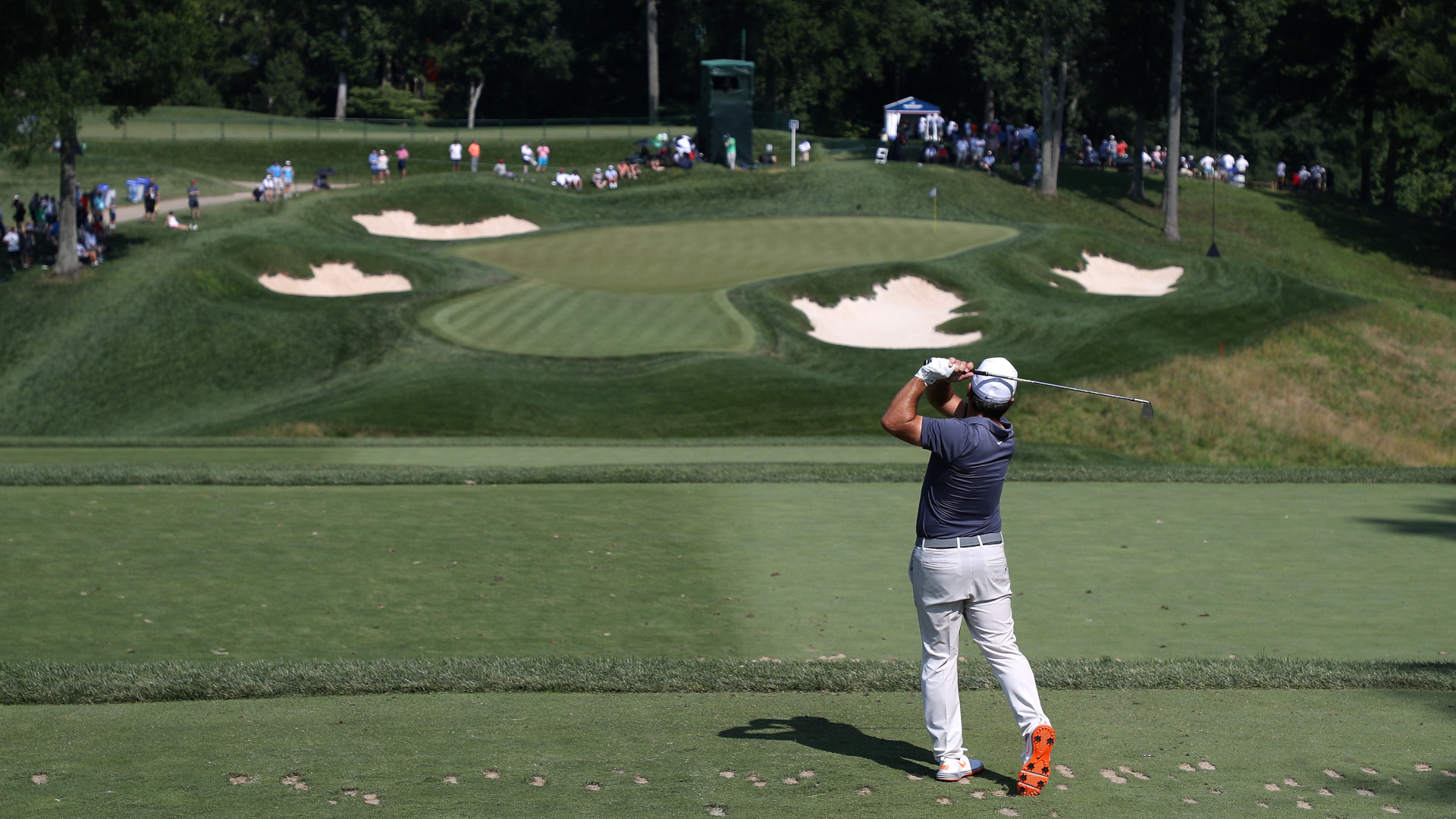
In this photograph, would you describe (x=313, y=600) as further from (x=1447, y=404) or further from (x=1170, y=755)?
(x=1447, y=404)

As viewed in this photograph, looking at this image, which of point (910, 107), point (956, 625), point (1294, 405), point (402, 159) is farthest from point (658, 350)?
point (910, 107)

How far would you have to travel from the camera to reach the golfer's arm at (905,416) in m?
7.34

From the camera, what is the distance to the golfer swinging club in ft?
23.6

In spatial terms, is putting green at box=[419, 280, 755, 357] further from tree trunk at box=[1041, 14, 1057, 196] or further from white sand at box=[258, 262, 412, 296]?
tree trunk at box=[1041, 14, 1057, 196]

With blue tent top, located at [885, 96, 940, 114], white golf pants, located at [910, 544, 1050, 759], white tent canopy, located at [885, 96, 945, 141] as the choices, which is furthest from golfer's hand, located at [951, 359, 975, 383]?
A: blue tent top, located at [885, 96, 940, 114]

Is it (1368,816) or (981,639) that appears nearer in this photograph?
(1368,816)

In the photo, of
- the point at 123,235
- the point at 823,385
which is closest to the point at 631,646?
the point at 823,385

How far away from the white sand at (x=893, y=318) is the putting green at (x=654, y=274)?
9.11 feet

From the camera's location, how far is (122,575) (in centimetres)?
1220

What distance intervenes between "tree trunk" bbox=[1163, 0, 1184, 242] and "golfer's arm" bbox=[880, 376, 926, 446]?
171ft

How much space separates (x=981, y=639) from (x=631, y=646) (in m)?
4.02

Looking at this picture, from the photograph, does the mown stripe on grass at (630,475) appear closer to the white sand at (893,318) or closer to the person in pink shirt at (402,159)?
the white sand at (893,318)

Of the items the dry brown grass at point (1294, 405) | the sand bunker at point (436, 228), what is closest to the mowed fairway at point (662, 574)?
the dry brown grass at point (1294, 405)

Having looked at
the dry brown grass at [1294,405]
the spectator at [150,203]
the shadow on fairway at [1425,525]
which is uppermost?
the spectator at [150,203]
